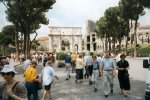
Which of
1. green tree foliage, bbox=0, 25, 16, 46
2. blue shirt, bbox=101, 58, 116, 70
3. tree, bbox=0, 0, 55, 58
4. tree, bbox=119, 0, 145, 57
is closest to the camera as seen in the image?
blue shirt, bbox=101, 58, 116, 70

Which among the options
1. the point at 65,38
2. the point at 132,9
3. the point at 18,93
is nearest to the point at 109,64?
the point at 18,93

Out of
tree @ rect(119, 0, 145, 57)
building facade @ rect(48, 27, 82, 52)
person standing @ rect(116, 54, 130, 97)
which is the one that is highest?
tree @ rect(119, 0, 145, 57)

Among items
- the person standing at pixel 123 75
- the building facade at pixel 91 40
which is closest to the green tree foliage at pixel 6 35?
the building facade at pixel 91 40

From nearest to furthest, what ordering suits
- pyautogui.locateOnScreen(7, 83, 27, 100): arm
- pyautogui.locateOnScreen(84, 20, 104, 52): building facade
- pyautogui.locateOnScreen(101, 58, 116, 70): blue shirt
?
pyautogui.locateOnScreen(7, 83, 27, 100): arm
pyautogui.locateOnScreen(101, 58, 116, 70): blue shirt
pyautogui.locateOnScreen(84, 20, 104, 52): building facade

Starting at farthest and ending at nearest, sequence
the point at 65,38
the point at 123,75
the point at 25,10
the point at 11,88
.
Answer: the point at 65,38 < the point at 25,10 < the point at 123,75 < the point at 11,88

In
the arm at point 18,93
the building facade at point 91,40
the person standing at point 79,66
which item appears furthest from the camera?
the building facade at point 91,40

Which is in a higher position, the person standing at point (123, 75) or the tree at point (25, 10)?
the tree at point (25, 10)

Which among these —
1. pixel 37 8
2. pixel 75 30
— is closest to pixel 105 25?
pixel 75 30

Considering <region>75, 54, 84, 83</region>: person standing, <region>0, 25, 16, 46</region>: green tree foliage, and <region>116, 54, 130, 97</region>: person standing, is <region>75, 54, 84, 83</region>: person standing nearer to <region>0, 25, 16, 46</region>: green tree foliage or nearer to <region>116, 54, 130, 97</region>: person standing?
<region>116, 54, 130, 97</region>: person standing

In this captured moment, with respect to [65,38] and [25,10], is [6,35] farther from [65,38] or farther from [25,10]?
[25,10]

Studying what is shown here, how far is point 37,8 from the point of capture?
42.1 meters

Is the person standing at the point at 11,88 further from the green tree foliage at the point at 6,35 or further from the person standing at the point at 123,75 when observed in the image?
the green tree foliage at the point at 6,35

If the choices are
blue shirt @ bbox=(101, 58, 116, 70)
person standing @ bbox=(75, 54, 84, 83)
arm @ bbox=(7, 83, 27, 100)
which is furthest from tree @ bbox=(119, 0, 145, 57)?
arm @ bbox=(7, 83, 27, 100)

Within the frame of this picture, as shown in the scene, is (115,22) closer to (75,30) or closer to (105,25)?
(105,25)
